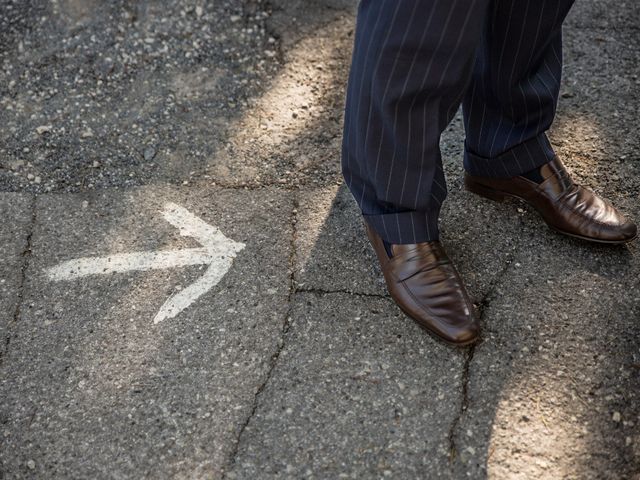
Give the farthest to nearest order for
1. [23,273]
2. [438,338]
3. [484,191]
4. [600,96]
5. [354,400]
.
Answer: [600,96]
[484,191]
[23,273]
[438,338]
[354,400]

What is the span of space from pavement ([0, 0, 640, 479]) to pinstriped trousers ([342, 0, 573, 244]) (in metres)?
0.25

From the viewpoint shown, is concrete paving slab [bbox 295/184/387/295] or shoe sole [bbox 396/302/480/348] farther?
concrete paving slab [bbox 295/184/387/295]

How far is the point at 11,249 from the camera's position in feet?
8.02

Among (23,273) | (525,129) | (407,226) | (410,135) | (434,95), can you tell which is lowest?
(23,273)

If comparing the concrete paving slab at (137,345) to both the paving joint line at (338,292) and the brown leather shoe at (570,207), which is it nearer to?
the paving joint line at (338,292)

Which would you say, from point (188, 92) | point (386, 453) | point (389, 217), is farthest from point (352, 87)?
point (188, 92)

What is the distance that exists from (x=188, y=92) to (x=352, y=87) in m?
1.21

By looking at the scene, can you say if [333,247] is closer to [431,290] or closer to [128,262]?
[431,290]

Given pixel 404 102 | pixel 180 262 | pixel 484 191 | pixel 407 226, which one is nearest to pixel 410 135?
pixel 404 102

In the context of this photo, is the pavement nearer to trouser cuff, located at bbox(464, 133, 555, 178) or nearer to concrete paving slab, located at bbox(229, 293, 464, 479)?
concrete paving slab, located at bbox(229, 293, 464, 479)

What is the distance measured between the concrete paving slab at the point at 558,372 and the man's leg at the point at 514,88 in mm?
298

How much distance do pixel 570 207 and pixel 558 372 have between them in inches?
A: 22.5

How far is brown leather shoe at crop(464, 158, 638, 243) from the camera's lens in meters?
2.29

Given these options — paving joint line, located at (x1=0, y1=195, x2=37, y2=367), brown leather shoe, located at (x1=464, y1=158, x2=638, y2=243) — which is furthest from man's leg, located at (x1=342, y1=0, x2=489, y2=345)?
paving joint line, located at (x1=0, y1=195, x2=37, y2=367)
